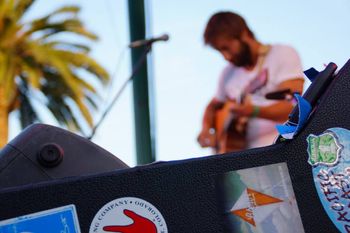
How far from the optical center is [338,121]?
1.17 metres

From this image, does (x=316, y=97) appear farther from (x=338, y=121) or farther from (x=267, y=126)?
(x=267, y=126)

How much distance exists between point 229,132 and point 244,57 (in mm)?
611

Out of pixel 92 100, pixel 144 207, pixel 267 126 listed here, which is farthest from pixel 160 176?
pixel 92 100

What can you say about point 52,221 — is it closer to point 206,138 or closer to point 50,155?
point 50,155

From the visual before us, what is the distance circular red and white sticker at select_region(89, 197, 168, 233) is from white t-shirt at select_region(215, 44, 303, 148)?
126 inches

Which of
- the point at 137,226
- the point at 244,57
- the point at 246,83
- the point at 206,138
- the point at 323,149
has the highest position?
the point at 244,57

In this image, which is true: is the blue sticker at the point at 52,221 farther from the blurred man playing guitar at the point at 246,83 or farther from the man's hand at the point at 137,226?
the blurred man playing guitar at the point at 246,83

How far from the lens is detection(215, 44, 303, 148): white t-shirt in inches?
173

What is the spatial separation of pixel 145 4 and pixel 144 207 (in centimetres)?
401

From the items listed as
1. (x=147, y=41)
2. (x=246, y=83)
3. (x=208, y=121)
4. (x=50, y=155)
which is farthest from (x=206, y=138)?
(x=50, y=155)

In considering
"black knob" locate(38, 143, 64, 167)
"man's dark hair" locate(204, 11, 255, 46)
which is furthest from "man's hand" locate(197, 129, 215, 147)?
"black knob" locate(38, 143, 64, 167)

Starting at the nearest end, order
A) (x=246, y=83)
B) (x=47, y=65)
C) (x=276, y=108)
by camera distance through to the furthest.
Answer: (x=276, y=108), (x=246, y=83), (x=47, y=65)

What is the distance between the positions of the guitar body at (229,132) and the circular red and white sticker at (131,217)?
3.50 metres

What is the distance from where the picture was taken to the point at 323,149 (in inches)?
45.4
